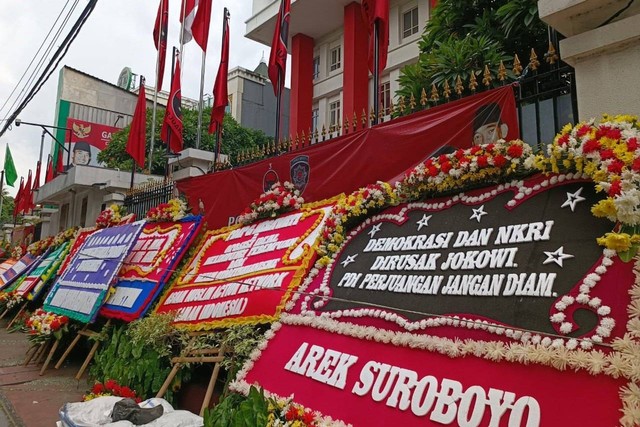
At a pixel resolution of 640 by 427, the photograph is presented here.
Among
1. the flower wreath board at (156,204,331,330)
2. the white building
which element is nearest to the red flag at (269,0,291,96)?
the flower wreath board at (156,204,331,330)

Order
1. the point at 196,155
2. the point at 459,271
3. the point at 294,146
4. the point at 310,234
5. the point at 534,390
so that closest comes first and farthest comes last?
the point at 534,390 < the point at 459,271 < the point at 310,234 < the point at 294,146 < the point at 196,155

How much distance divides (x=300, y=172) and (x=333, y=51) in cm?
1293

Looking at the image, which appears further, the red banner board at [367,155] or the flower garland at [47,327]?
the flower garland at [47,327]

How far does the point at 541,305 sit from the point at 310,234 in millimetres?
2660

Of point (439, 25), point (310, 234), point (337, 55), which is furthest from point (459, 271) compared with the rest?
point (337, 55)

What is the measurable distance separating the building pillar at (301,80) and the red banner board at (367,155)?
1033 cm

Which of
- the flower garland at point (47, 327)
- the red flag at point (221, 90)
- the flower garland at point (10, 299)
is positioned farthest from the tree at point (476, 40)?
the flower garland at point (10, 299)

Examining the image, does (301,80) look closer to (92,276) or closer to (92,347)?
(92,276)

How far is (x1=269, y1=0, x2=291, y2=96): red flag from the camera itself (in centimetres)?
845

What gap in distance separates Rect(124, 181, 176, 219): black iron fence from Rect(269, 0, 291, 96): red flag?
113 inches

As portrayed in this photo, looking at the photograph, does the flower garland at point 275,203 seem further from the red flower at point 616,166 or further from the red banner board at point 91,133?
the red banner board at point 91,133

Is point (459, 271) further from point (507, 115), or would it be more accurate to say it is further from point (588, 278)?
point (507, 115)

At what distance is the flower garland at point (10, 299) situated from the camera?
9.23 metres

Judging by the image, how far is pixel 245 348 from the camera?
3.57 m
